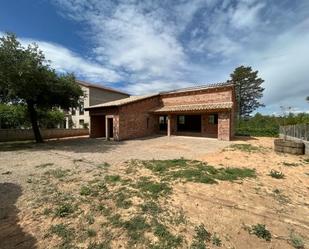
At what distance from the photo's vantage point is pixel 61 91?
52.9 ft

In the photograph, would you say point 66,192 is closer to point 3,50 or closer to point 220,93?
point 3,50

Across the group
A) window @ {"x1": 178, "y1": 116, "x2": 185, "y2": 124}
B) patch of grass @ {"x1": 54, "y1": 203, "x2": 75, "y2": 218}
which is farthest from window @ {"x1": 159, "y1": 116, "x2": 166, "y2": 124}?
patch of grass @ {"x1": 54, "y1": 203, "x2": 75, "y2": 218}

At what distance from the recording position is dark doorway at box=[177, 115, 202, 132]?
21.6m

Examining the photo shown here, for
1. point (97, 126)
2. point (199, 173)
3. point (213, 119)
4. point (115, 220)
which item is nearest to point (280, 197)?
point (199, 173)

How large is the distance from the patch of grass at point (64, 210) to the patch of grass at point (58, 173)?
2614 mm

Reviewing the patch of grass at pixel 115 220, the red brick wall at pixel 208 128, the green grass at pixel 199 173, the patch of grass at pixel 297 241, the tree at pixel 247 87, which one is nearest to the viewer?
the patch of grass at pixel 297 241

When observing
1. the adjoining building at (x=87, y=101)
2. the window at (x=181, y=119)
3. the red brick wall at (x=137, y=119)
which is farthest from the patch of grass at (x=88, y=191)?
the adjoining building at (x=87, y=101)

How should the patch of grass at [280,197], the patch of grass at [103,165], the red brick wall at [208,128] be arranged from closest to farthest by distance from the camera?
the patch of grass at [280,197]
the patch of grass at [103,165]
the red brick wall at [208,128]

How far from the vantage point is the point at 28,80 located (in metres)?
13.5

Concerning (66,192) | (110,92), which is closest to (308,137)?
(66,192)

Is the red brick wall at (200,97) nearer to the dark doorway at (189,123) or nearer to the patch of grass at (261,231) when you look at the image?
the dark doorway at (189,123)

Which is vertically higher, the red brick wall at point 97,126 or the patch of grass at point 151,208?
the red brick wall at point 97,126

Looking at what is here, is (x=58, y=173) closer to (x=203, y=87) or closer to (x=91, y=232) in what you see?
(x=91, y=232)

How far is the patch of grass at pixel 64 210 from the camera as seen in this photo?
14.2ft
